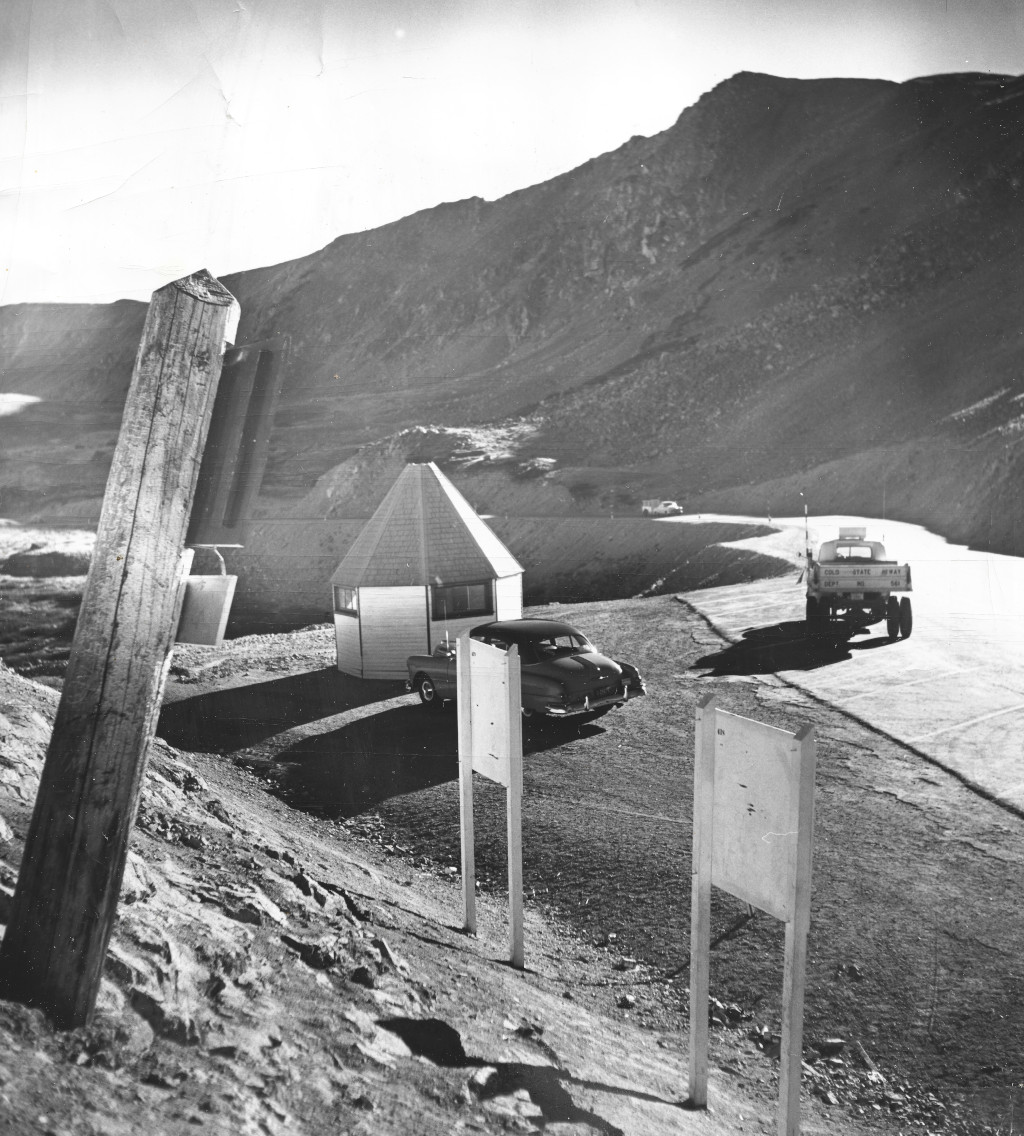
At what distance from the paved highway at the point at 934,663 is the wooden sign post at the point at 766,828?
232 inches

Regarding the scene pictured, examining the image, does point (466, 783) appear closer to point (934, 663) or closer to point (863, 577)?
point (934, 663)

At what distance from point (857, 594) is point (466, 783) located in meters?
11.5

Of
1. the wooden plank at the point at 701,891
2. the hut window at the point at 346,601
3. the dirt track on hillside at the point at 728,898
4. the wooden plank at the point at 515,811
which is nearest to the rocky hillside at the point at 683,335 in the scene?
the hut window at the point at 346,601

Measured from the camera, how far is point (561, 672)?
11.4 m

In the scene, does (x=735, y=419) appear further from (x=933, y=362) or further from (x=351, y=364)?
(x=351, y=364)

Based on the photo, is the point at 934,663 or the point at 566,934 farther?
the point at 934,663

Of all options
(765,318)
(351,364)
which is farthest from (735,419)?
(351,364)

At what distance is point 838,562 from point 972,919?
10.6m

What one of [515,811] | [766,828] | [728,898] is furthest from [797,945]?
[728,898]

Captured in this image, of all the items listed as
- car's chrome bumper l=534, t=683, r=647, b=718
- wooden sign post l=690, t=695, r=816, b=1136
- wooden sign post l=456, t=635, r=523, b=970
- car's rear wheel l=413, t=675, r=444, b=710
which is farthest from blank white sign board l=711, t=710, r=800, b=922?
car's rear wheel l=413, t=675, r=444, b=710

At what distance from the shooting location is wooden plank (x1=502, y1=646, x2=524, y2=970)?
5121 millimetres

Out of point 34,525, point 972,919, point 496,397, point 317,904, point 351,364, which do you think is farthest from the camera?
point 351,364

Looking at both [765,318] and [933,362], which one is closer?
[933,362]

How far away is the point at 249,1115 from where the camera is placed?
8.68 feet
